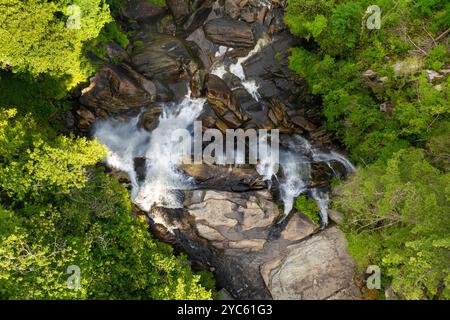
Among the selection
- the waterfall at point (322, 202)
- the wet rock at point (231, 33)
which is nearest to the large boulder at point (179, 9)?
the wet rock at point (231, 33)

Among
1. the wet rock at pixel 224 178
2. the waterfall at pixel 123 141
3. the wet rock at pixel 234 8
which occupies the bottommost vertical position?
the wet rock at pixel 224 178

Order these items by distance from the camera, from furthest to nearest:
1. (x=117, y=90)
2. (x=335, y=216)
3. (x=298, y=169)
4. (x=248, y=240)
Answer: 1. (x=298, y=169)
2. (x=117, y=90)
3. (x=248, y=240)
4. (x=335, y=216)

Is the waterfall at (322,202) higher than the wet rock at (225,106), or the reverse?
the wet rock at (225,106)

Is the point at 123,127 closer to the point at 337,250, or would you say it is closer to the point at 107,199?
the point at 107,199

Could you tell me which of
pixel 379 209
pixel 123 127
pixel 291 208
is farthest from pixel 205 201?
pixel 379 209

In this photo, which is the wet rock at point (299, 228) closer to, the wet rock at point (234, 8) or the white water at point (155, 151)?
the white water at point (155, 151)

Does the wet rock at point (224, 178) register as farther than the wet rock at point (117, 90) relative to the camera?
No

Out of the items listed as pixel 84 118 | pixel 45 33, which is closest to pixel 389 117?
pixel 84 118

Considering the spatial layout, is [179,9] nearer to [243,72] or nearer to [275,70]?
[243,72]

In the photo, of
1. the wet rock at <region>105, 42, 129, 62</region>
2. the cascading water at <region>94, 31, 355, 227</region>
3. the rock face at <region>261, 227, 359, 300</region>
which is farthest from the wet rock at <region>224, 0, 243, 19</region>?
the rock face at <region>261, 227, 359, 300</region>
